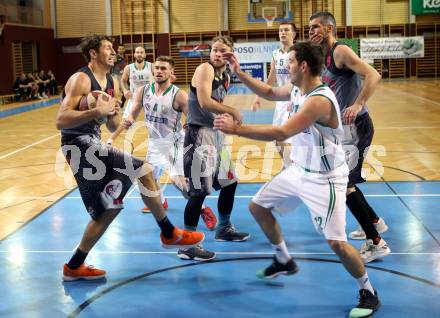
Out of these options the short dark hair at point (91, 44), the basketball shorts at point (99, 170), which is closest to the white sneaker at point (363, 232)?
the basketball shorts at point (99, 170)

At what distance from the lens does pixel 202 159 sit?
5332mm

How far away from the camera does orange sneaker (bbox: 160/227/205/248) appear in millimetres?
4941

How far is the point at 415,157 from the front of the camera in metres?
9.75

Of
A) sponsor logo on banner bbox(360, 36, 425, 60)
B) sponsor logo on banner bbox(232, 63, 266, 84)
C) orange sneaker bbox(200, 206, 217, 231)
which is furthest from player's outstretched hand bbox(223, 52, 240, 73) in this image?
sponsor logo on banner bbox(360, 36, 425, 60)

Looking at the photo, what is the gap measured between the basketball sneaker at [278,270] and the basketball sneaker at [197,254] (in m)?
0.77

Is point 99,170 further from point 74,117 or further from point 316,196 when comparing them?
point 316,196

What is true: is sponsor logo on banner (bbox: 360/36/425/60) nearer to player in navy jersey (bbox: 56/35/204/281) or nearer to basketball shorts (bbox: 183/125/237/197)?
basketball shorts (bbox: 183/125/237/197)

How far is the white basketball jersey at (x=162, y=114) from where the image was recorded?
6.37 metres

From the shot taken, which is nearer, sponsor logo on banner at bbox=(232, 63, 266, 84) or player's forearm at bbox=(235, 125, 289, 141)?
player's forearm at bbox=(235, 125, 289, 141)

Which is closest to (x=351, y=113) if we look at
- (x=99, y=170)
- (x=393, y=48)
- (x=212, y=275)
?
(x=212, y=275)

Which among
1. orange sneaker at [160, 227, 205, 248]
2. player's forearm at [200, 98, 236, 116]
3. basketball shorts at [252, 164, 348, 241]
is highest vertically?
player's forearm at [200, 98, 236, 116]

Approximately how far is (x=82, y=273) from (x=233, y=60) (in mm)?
2200

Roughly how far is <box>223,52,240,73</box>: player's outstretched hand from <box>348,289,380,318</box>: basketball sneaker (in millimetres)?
2096

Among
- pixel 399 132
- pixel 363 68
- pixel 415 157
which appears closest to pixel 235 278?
pixel 363 68
